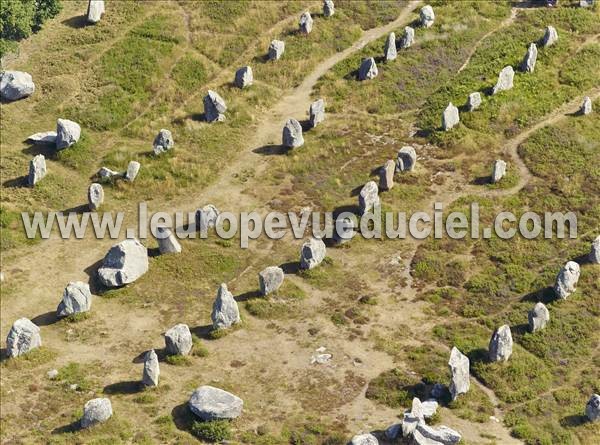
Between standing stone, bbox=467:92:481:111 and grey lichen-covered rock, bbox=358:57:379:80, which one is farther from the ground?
grey lichen-covered rock, bbox=358:57:379:80

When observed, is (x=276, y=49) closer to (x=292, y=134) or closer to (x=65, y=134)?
(x=292, y=134)

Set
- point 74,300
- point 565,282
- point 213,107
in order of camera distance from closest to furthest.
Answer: point 565,282, point 74,300, point 213,107

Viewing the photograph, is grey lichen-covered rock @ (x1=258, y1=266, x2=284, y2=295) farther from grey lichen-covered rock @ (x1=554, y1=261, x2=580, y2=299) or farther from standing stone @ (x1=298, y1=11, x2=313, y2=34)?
standing stone @ (x1=298, y1=11, x2=313, y2=34)

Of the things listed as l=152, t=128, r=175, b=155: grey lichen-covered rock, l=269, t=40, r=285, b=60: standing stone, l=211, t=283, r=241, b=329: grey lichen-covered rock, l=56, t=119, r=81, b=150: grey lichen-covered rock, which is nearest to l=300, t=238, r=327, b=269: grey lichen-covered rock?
l=211, t=283, r=241, b=329: grey lichen-covered rock

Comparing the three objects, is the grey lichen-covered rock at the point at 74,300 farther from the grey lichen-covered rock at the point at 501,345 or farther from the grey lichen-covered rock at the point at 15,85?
the grey lichen-covered rock at the point at 15,85

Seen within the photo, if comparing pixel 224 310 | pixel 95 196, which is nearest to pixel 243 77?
pixel 95 196

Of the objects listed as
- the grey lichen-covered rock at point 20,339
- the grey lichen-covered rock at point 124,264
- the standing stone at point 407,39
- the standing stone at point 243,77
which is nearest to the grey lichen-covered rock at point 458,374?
the grey lichen-covered rock at point 124,264

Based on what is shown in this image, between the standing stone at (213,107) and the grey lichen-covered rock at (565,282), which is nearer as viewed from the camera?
the grey lichen-covered rock at (565,282)
